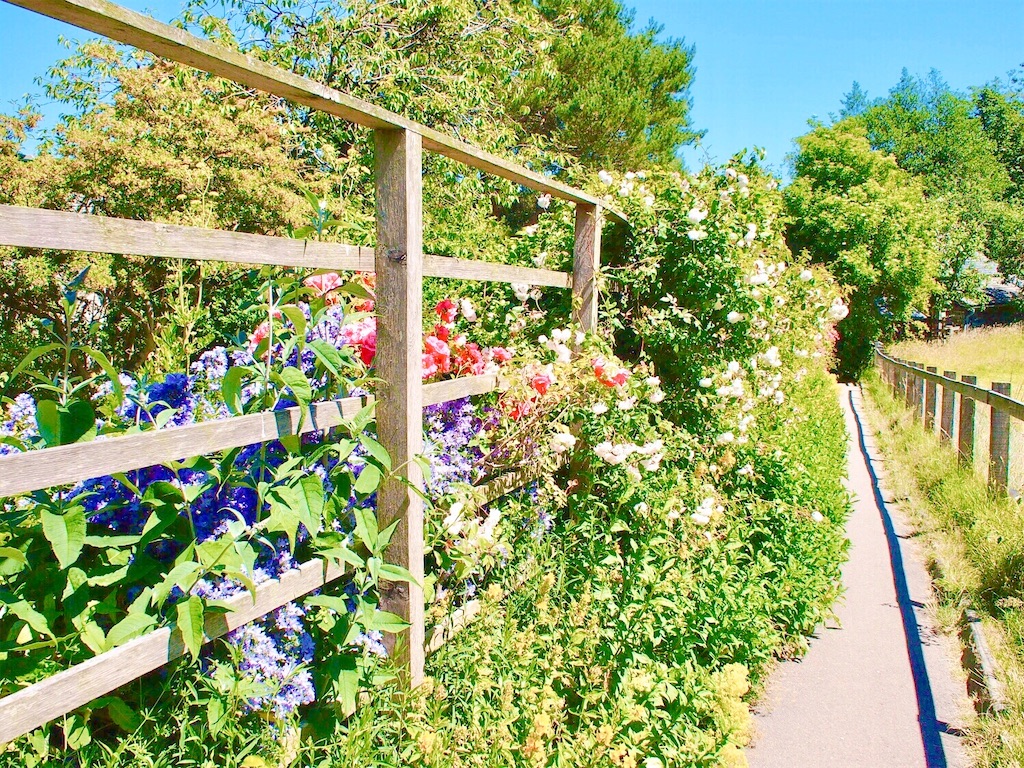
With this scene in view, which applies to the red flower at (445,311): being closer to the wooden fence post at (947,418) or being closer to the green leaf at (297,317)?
the green leaf at (297,317)

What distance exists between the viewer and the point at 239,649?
171 centimetres

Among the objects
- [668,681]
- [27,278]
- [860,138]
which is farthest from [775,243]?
[860,138]

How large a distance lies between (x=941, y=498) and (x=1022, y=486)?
2.09 feet

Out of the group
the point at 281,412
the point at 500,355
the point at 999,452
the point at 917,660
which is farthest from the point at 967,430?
the point at 281,412

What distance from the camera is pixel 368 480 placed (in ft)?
6.50

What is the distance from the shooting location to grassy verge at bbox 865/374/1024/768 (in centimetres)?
328

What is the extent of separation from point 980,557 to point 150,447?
526 cm

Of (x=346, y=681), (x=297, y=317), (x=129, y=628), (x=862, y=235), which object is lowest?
(x=346, y=681)

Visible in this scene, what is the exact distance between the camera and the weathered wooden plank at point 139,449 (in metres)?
1.23

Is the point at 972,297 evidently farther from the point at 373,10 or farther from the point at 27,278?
the point at 27,278

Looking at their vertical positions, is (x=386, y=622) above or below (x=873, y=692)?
above

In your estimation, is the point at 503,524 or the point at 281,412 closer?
the point at 281,412

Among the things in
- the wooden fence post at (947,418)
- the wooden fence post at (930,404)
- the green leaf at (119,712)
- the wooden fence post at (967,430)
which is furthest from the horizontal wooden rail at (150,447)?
the wooden fence post at (930,404)

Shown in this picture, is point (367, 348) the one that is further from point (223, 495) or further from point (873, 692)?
point (873, 692)
